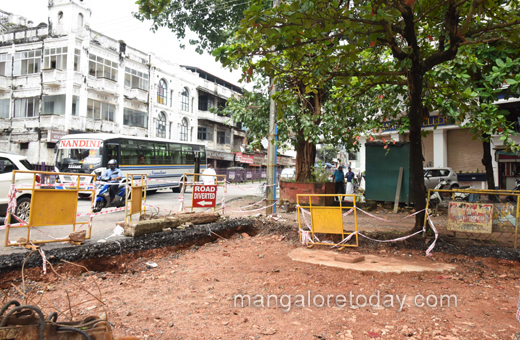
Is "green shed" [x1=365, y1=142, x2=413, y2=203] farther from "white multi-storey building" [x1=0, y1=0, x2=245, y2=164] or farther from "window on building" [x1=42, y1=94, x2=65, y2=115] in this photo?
"window on building" [x1=42, y1=94, x2=65, y2=115]

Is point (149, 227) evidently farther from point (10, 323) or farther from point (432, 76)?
point (432, 76)

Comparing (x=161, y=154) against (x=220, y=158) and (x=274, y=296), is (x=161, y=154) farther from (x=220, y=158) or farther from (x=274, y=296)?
(x=220, y=158)

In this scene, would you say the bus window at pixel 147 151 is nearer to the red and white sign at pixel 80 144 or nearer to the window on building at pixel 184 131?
the red and white sign at pixel 80 144

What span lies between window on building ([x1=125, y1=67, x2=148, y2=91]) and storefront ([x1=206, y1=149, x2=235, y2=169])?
10.5 metres

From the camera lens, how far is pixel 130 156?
17875 millimetres

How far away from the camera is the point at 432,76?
8.57 m

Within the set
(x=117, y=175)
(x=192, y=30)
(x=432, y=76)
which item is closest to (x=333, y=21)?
(x=432, y=76)

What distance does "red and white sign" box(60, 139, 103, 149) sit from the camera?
16219 mm

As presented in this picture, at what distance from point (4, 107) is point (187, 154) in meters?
16.4

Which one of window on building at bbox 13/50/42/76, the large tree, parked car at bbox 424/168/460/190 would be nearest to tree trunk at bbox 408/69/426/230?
the large tree

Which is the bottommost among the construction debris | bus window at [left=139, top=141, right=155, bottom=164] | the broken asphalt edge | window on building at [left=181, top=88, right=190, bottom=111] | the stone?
the stone

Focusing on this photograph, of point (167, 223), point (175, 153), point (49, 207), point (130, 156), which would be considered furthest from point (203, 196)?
point (175, 153)

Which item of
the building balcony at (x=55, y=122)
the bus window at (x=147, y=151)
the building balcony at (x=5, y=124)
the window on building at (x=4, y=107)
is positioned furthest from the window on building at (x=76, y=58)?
the bus window at (x=147, y=151)

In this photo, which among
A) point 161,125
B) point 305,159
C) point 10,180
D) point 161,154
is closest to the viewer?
point 10,180
